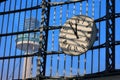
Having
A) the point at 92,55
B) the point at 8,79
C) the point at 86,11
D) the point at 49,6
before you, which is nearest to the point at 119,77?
the point at 92,55

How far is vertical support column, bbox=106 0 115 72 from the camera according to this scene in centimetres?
2045

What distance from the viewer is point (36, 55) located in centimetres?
2527

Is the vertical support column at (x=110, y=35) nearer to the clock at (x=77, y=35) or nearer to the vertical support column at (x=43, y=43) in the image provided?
the clock at (x=77, y=35)

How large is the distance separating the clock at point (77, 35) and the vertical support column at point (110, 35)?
3.06 ft

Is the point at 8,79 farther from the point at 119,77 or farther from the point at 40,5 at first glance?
the point at 119,77

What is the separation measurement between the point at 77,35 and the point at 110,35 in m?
2.43

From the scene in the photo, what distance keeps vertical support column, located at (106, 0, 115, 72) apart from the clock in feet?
3.06

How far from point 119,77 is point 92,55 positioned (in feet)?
16.9

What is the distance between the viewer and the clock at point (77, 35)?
21847mm

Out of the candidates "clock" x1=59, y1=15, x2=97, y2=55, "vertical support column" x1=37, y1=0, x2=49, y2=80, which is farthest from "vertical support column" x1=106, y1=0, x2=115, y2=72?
"vertical support column" x1=37, y1=0, x2=49, y2=80

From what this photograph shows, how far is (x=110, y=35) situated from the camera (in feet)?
69.8

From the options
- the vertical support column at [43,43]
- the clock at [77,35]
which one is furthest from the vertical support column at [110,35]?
the vertical support column at [43,43]

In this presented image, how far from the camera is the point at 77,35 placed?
22.6m

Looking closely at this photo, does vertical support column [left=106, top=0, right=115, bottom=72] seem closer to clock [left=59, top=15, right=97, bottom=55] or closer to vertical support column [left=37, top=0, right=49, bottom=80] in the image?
clock [left=59, top=15, right=97, bottom=55]
